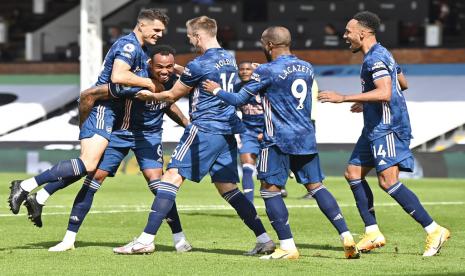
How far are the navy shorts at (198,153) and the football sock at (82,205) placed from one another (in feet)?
3.43

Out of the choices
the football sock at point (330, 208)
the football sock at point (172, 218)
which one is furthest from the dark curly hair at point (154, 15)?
the football sock at point (330, 208)

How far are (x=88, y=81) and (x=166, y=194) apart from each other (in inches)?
948

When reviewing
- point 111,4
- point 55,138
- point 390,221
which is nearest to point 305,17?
point 111,4

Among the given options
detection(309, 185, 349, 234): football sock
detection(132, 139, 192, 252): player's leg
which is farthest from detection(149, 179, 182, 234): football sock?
detection(309, 185, 349, 234): football sock

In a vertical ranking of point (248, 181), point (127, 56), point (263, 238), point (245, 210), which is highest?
point (127, 56)

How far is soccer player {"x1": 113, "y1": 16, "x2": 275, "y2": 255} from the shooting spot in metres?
11.2

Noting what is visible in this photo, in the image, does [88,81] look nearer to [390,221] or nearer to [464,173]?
[464,173]

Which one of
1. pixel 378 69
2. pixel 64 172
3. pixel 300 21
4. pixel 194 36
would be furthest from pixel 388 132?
pixel 300 21

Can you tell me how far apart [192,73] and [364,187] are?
7.46 ft

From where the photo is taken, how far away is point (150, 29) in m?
11.7

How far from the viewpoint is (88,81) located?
3488cm

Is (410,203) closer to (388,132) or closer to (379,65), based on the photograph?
(388,132)

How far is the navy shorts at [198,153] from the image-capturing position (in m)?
11.3

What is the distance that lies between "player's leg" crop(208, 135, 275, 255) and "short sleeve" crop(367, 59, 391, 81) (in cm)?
155
